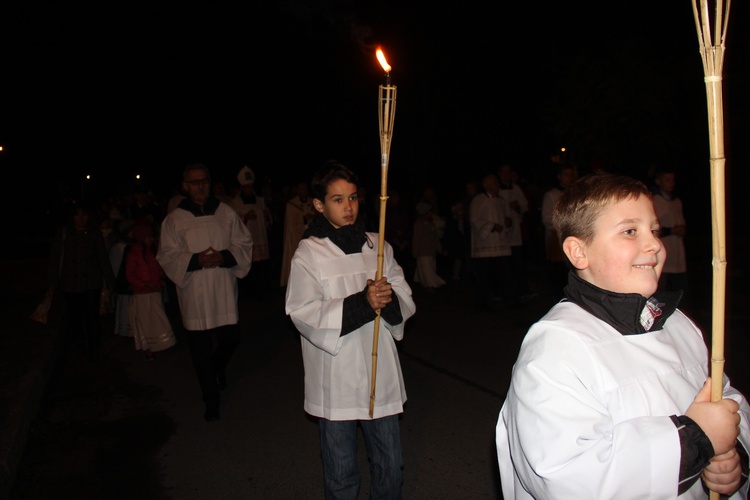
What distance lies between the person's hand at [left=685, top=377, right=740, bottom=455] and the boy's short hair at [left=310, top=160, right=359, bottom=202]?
7.31 ft

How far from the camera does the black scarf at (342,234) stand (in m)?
3.52

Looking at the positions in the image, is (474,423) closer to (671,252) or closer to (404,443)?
(404,443)

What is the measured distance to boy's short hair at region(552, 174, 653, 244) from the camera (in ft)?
6.46

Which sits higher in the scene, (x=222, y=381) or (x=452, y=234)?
(x=452, y=234)

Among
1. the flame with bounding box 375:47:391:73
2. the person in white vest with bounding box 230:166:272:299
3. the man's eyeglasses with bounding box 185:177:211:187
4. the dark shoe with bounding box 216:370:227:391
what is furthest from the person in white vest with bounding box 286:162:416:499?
the person in white vest with bounding box 230:166:272:299

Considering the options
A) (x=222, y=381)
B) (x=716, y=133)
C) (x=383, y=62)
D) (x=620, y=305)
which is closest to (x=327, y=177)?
(x=383, y=62)

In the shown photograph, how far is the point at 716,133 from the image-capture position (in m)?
1.66

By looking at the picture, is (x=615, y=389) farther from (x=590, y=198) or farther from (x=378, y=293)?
(x=378, y=293)

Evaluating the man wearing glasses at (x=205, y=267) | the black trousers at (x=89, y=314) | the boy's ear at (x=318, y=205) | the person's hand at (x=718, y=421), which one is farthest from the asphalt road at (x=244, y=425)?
the person's hand at (x=718, y=421)

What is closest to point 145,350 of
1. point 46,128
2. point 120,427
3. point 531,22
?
point 120,427

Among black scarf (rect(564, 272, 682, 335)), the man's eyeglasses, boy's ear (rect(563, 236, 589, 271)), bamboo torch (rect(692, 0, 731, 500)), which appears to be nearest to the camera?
bamboo torch (rect(692, 0, 731, 500))

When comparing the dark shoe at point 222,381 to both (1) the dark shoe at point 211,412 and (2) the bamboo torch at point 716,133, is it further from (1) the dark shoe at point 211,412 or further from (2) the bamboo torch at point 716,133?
(2) the bamboo torch at point 716,133

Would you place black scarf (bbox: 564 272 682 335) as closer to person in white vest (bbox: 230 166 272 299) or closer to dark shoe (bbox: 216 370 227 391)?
dark shoe (bbox: 216 370 227 391)

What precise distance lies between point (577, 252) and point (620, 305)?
0.21m
